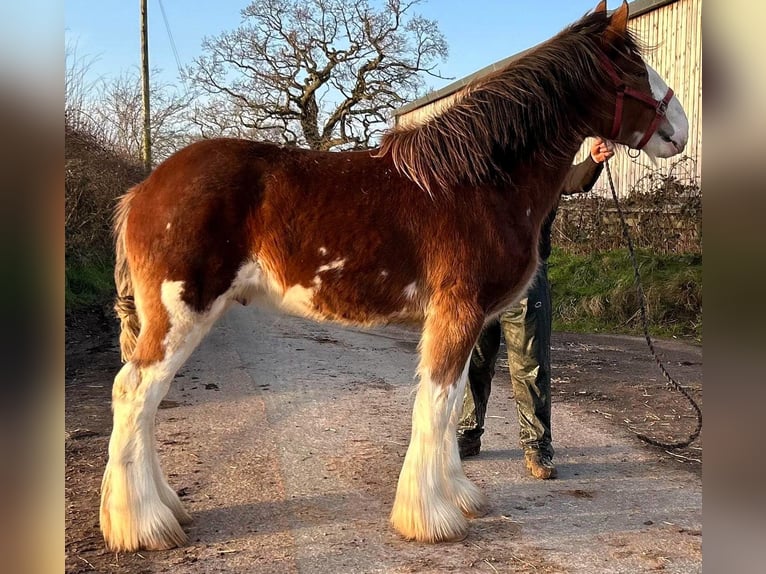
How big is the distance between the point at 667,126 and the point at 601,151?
0.36 metres

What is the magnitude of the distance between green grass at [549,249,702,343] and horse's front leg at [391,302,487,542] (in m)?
5.62

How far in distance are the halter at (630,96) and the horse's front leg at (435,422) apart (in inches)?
50.7

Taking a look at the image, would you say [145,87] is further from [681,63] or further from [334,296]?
[334,296]

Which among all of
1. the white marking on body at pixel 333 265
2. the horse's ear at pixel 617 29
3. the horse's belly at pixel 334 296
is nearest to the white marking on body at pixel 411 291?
the horse's belly at pixel 334 296

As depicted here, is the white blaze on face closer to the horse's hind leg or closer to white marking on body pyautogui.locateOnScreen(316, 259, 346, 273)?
white marking on body pyautogui.locateOnScreen(316, 259, 346, 273)

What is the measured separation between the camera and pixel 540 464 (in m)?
3.47

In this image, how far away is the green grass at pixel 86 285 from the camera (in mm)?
7473

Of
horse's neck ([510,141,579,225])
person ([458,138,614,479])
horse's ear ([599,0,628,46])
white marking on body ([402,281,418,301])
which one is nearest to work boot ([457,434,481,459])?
person ([458,138,614,479])

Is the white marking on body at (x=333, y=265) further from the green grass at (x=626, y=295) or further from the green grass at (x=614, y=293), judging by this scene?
the green grass at (x=626, y=295)

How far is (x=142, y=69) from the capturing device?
14109 millimetres

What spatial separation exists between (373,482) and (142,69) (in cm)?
1386

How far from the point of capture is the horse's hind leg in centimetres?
253

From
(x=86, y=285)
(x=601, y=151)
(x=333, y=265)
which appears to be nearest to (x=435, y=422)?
(x=333, y=265)
